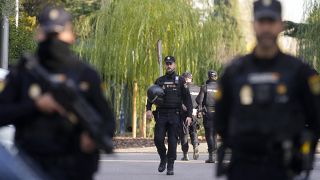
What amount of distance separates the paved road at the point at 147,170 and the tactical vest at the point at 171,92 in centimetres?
117

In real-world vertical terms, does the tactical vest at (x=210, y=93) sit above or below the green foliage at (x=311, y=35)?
below

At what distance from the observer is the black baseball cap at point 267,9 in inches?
280

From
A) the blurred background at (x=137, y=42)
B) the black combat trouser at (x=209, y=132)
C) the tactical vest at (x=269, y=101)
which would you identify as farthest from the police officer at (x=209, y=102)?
the tactical vest at (x=269, y=101)

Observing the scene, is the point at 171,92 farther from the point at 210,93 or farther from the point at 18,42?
the point at 18,42

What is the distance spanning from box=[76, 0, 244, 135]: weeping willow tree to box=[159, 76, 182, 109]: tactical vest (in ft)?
54.5

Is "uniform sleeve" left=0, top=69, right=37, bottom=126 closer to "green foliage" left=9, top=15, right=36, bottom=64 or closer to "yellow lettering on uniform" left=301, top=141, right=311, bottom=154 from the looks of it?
"yellow lettering on uniform" left=301, top=141, right=311, bottom=154

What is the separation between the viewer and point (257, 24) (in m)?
7.10

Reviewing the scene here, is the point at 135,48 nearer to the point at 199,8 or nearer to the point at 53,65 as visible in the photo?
the point at 199,8

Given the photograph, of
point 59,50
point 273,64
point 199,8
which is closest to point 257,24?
point 273,64

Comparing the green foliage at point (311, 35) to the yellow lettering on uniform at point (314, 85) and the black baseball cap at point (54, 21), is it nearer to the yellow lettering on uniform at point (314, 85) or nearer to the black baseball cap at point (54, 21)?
the yellow lettering on uniform at point (314, 85)

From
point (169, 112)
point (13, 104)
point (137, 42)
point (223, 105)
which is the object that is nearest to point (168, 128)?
point (169, 112)

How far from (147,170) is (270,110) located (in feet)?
41.9

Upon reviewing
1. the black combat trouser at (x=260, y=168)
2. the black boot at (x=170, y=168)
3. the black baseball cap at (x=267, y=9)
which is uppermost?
the black baseball cap at (x=267, y=9)

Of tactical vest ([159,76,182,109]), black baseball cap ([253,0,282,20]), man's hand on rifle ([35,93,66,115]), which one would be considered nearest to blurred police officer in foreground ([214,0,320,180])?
black baseball cap ([253,0,282,20])
